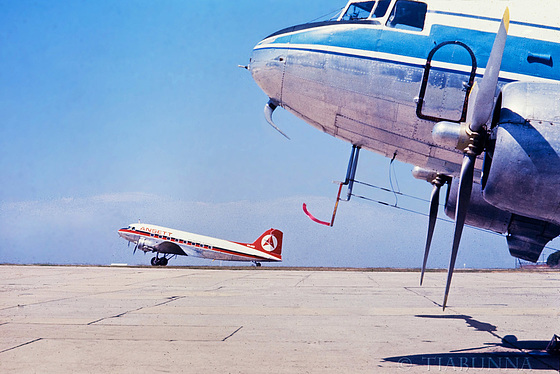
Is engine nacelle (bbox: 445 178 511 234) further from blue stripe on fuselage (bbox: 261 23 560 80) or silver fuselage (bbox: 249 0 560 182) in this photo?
blue stripe on fuselage (bbox: 261 23 560 80)

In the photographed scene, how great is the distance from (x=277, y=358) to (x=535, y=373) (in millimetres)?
3370

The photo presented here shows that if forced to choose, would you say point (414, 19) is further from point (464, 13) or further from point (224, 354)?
point (224, 354)

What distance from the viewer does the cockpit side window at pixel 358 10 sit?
9.58 meters

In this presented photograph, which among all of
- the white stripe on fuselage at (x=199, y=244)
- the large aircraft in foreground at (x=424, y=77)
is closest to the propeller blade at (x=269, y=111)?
the large aircraft in foreground at (x=424, y=77)

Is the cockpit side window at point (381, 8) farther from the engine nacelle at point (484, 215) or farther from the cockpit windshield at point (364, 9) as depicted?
the engine nacelle at point (484, 215)

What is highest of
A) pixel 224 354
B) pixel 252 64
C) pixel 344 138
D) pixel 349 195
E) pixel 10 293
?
pixel 252 64

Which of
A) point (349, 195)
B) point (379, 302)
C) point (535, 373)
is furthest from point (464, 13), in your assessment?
point (379, 302)

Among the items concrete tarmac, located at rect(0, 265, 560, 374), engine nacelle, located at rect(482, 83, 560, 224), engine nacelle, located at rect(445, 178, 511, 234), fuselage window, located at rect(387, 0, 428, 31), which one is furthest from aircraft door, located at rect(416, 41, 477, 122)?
concrete tarmac, located at rect(0, 265, 560, 374)

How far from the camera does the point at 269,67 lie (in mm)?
9406

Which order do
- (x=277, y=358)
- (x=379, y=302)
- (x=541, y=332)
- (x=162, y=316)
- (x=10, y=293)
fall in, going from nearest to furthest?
1. (x=277, y=358)
2. (x=541, y=332)
3. (x=162, y=316)
4. (x=379, y=302)
5. (x=10, y=293)

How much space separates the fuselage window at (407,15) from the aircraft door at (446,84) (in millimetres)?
835

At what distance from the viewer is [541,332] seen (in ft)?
31.5

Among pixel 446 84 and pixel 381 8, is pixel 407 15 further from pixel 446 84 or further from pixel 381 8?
pixel 446 84

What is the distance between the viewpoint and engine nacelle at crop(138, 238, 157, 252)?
49562mm
